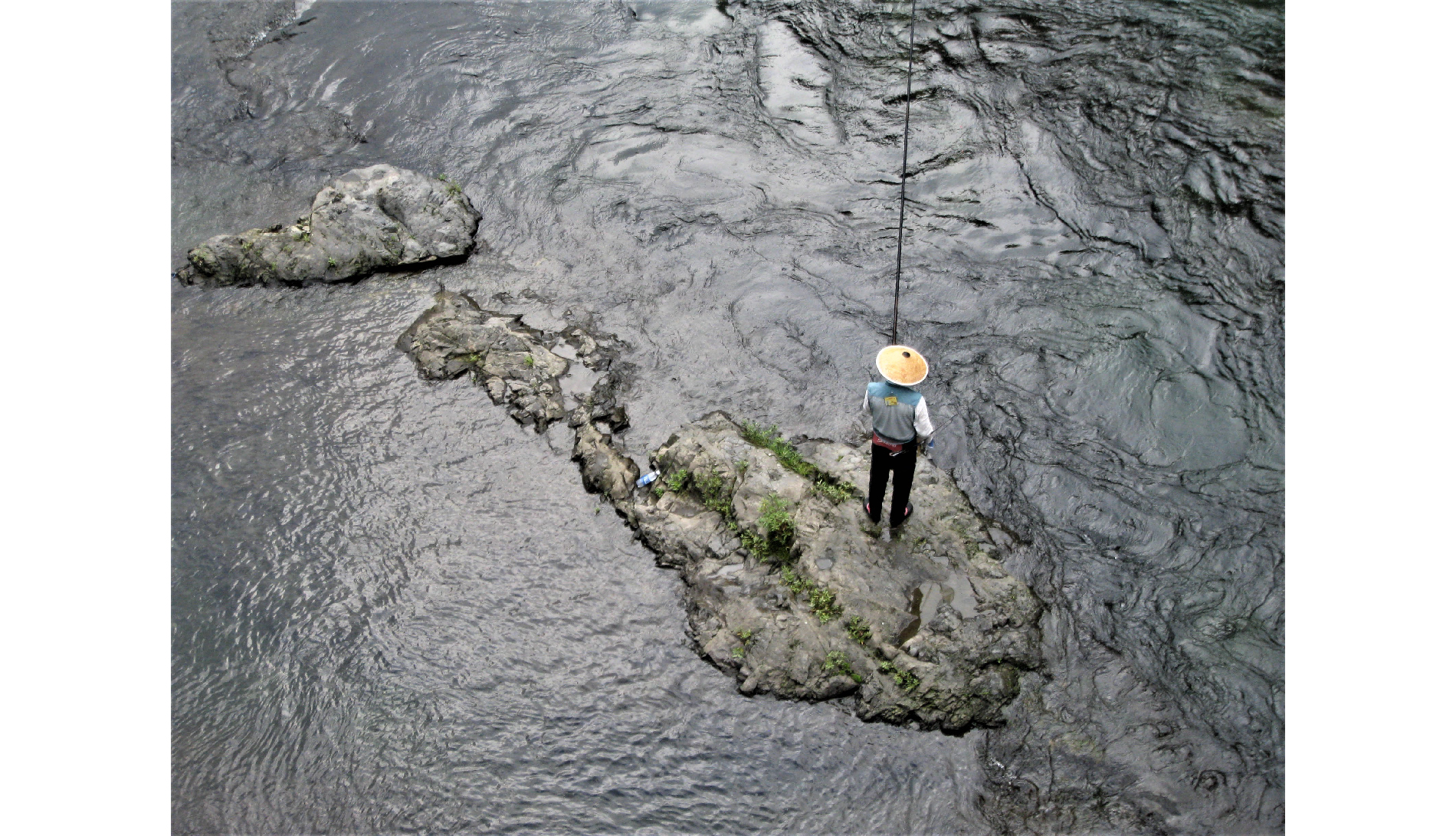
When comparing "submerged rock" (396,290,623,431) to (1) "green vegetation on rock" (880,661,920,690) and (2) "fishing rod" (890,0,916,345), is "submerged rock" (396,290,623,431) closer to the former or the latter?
(2) "fishing rod" (890,0,916,345)

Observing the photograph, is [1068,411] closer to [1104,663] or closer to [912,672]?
[1104,663]

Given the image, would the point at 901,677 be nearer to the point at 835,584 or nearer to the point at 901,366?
the point at 835,584

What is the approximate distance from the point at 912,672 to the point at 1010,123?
692 centimetres

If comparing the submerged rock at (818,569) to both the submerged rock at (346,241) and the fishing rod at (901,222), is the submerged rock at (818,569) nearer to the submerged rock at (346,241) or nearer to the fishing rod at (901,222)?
the fishing rod at (901,222)

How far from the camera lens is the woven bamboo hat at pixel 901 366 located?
17.6ft

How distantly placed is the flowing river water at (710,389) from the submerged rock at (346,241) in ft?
0.73

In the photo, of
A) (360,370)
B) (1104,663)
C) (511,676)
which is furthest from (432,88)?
(1104,663)

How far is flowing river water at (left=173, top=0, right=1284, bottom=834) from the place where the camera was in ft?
17.0

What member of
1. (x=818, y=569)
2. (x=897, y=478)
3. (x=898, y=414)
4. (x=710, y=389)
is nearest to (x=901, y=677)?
(x=818, y=569)

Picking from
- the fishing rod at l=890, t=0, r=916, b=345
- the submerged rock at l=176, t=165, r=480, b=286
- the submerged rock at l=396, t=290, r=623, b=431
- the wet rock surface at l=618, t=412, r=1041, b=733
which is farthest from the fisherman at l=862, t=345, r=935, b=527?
the submerged rock at l=176, t=165, r=480, b=286

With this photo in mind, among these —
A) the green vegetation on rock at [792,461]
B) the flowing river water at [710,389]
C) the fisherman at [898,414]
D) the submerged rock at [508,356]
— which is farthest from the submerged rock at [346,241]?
the fisherman at [898,414]

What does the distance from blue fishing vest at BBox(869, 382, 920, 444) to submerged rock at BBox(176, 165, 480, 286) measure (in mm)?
5236

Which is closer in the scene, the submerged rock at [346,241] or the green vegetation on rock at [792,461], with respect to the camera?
the green vegetation on rock at [792,461]

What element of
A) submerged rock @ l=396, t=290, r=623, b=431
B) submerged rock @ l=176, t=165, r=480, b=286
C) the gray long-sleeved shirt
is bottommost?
submerged rock @ l=396, t=290, r=623, b=431
